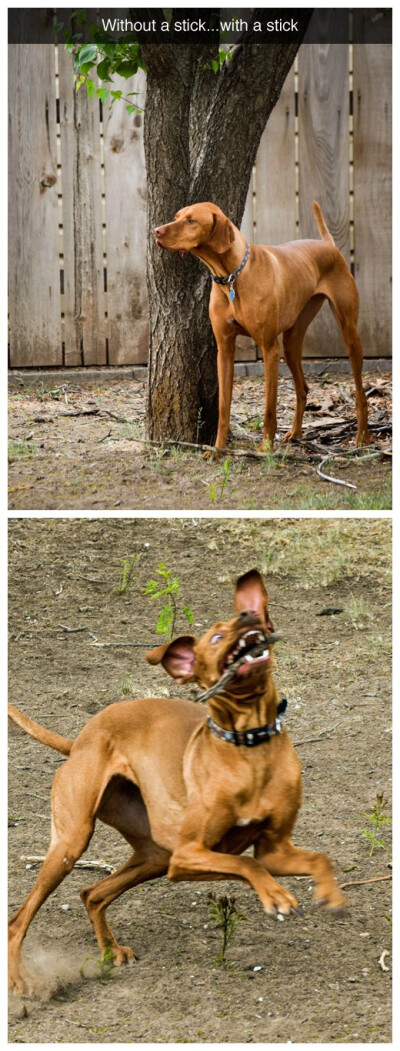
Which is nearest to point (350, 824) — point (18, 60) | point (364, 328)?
point (364, 328)

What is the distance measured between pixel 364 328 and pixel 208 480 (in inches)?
130

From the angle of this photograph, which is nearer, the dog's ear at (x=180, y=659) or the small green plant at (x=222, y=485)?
the dog's ear at (x=180, y=659)

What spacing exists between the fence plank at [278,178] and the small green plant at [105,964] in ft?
16.6

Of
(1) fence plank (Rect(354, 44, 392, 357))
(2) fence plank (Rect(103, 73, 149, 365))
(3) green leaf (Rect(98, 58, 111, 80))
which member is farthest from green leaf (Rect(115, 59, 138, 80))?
(1) fence plank (Rect(354, 44, 392, 357))

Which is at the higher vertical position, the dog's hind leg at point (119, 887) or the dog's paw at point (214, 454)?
the dog's paw at point (214, 454)

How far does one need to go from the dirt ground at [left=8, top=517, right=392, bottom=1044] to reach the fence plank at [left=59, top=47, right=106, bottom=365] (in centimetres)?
166

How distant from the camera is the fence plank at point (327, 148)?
7199 millimetres

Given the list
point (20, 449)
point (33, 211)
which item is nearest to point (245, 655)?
point (20, 449)

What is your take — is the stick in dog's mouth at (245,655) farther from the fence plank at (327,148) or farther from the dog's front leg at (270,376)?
the fence plank at (327,148)

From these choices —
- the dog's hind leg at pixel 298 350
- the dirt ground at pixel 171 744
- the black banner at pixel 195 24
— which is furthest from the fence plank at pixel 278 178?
the dirt ground at pixel 171 744

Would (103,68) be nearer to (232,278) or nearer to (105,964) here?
(232,278)

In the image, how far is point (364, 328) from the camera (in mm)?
7445

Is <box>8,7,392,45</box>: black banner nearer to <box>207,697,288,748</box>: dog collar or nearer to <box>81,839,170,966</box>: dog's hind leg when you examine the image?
<box>207,697,288,748</box>: dog collar

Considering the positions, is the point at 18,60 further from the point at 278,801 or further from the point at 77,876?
the point at 278,801
